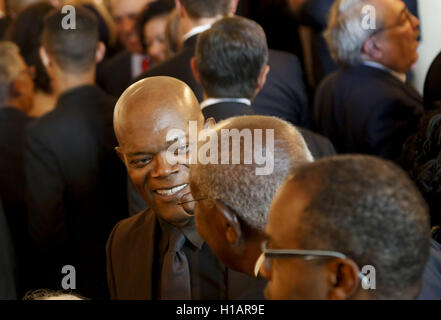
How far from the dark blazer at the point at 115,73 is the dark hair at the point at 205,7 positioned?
1.49 meters

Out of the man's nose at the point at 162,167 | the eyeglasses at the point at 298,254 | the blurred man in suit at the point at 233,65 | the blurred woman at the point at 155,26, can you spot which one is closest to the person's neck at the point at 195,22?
the blurred man in suit at the point at 233,65

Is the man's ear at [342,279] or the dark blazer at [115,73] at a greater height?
the dark blazer at [115,73]

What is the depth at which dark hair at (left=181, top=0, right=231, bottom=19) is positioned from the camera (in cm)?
296

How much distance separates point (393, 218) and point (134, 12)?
3.75 meters

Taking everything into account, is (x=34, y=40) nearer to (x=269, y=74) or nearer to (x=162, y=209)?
(x=269, y=74)

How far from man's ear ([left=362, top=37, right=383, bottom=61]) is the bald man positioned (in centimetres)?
145

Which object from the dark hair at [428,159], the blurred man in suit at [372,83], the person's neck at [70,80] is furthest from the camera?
the person's neck at [70,80]

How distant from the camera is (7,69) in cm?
329

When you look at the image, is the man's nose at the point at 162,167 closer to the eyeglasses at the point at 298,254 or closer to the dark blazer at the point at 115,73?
the eyeglasses at the point at 298,254

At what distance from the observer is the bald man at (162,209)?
174 cm

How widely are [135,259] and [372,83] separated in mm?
1509

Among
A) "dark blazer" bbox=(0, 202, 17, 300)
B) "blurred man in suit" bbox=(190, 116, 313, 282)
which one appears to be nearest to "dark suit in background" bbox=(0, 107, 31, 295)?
"dark blazer" bbox=(0, 202, 17, 300)

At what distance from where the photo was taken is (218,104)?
7.98 ft
